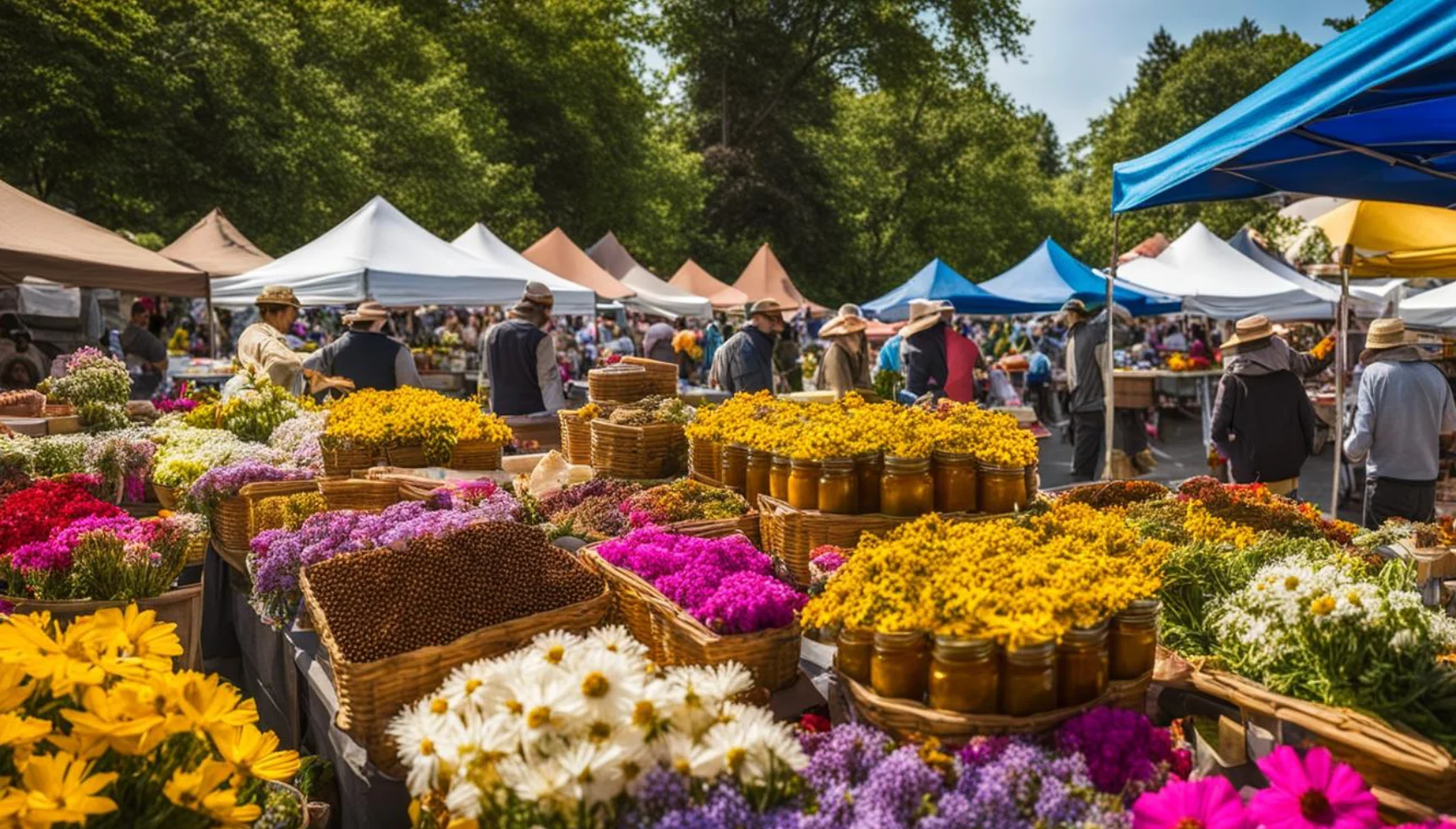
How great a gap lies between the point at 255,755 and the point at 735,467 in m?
2.43

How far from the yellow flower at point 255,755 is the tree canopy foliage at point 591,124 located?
641 inches

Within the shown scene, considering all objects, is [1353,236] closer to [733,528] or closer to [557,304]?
[733,528]

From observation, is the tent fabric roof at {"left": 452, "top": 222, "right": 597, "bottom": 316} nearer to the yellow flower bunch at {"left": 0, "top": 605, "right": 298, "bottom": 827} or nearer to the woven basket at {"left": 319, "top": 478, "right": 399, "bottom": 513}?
the woven basket at {"left": 319, "top": 478, "right": 399, "bottom": 513}

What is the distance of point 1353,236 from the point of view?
21.5 feet

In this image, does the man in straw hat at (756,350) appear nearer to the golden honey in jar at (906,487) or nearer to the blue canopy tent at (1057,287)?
the golden honey in jar at (906,487)

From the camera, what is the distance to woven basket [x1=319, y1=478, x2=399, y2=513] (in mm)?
4223

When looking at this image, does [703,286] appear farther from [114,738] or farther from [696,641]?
[114,738]

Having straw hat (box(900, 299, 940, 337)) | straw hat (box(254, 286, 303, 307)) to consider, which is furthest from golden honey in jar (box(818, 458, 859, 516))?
straw hat (box(254, 286, 303, 307))

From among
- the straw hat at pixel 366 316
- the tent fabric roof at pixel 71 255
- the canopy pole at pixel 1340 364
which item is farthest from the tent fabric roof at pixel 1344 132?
the tent fabric roof at pixel 71 255

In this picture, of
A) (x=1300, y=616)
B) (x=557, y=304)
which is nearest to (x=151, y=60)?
(x=557, y=304)

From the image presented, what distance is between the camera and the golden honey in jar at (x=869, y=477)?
10.9ft

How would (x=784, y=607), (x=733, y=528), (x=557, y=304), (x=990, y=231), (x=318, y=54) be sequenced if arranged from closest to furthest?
1. (x=784, y=607)
2. (x=733, y=528)
3. (x=557, y=304)
4. (x=318, y=54)
5. (x=990, y=231)

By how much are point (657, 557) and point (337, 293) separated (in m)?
8.59

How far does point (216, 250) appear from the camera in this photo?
14.6 m
